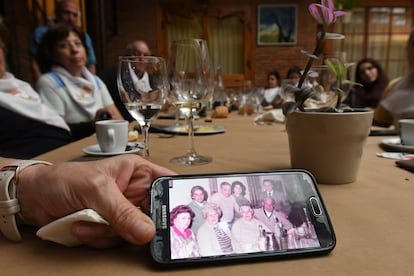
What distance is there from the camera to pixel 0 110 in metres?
1.18

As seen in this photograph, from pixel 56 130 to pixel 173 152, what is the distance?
2.57ft

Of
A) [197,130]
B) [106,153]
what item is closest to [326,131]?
[106,153]

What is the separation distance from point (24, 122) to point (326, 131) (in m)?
1.12

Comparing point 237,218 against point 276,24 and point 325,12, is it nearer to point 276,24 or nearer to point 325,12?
point 325,12

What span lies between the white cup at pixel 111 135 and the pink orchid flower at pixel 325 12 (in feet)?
1.45

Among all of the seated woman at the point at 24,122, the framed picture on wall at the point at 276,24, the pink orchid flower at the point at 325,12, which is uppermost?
the framed picture on wall at the point at 276,24

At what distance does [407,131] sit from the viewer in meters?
0.74

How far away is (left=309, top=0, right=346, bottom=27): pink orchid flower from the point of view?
44cm

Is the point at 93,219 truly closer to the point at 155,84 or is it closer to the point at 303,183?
the point at 303,183

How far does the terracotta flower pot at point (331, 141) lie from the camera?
48 cm

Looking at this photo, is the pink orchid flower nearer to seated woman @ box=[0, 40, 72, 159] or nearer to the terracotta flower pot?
the terracotta flower pot

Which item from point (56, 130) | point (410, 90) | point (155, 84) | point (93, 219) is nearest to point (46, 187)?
point (93, 219)

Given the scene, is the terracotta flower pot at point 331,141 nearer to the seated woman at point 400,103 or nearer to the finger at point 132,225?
the finger at point 132,225

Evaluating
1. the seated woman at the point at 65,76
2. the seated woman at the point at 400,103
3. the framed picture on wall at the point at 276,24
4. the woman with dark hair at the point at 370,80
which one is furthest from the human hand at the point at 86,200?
the framed picture on wall at the point at 276,24
